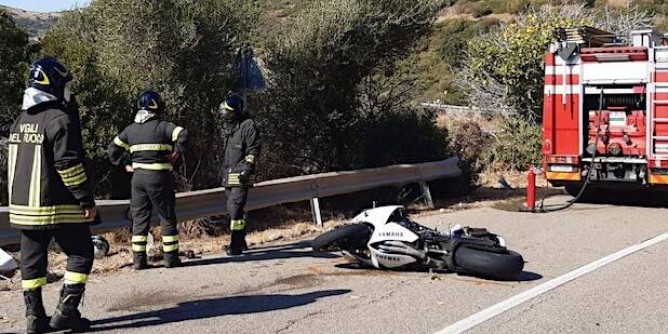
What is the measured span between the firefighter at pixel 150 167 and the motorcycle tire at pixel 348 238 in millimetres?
1593

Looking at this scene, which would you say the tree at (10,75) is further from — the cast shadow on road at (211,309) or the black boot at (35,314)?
the black boot at (35,314)

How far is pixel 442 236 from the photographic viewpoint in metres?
7.87

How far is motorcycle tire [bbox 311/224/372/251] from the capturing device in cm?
788

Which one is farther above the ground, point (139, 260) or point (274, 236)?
point (139, 260)

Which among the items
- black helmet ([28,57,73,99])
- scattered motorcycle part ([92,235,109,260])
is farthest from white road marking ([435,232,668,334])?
scattered motorcycle part ([92,235,109,260])

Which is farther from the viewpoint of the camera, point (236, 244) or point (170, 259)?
point (236, 244)

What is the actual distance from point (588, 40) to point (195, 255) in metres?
9.15

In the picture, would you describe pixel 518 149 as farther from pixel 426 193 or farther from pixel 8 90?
Answer: pixel 8 90

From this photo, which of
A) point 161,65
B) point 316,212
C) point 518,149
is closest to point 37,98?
point 161,65

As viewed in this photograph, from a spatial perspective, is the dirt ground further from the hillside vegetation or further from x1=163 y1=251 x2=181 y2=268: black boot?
the hillside vegetation

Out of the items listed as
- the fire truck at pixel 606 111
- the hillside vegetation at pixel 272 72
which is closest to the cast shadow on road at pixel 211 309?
the hillside vegetation at pixel 272 72

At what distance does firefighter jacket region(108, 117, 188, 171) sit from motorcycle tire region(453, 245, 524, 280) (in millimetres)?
2936

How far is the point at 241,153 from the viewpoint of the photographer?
911cm

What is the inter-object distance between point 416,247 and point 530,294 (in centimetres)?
121
